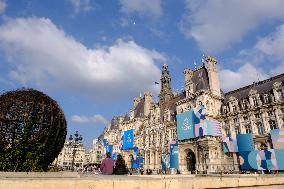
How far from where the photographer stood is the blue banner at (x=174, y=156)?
42.4m

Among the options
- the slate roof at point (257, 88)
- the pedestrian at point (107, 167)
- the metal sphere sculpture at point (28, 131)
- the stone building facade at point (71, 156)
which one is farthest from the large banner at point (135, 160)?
the stone building facade at point (71, 156)

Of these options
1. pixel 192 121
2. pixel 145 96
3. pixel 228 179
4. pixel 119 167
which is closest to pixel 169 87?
pixel 145 96

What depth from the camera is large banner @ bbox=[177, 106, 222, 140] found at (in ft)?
127

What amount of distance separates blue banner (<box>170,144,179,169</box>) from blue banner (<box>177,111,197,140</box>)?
2.07 meters

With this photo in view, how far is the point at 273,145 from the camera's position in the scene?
3275 centimetres

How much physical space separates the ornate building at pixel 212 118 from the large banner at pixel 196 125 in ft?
3.45

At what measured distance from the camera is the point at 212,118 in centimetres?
4266

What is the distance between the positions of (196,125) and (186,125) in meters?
2.30

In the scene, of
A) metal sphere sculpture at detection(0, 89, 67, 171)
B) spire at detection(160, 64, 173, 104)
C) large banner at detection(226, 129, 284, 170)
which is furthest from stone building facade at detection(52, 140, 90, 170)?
metal sphere sculpture at detection(0, 89, 67, 171)

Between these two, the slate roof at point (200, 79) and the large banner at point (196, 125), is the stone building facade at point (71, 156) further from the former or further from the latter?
the large banner at point (196, 125)

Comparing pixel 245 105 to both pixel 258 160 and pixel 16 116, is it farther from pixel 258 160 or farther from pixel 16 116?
pixel 16 116

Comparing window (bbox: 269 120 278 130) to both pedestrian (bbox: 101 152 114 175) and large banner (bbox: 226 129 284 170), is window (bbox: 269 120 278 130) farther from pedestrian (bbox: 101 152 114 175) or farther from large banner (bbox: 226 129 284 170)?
pedestrian (bbox: 101 152 114 175)

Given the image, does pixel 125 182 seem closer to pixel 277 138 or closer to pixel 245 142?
pixel 277 138

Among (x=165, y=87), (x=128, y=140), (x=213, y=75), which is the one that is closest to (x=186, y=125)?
(x=213, y=75)
